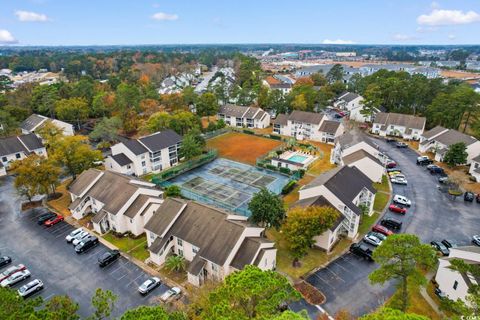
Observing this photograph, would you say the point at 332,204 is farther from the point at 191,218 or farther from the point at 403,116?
the point at 403,116

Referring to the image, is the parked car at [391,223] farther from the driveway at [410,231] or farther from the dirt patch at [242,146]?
the dirt patch at [242,146]

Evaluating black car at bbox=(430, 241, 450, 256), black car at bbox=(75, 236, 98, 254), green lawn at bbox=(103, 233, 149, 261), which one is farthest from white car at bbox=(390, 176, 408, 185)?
black car at bbox=(75, 236, 98, 254)

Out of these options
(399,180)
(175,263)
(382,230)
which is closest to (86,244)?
(175,263)

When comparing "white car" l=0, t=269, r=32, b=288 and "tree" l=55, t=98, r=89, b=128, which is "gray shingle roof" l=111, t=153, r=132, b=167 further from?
"tree" l=55, t=98, r=89, b=128

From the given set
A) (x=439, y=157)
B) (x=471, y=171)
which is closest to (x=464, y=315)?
(x=471, y=171)

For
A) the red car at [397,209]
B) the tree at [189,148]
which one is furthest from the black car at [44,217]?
the red car at [397,209]

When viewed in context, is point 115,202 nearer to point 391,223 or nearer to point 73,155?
point 73,155
